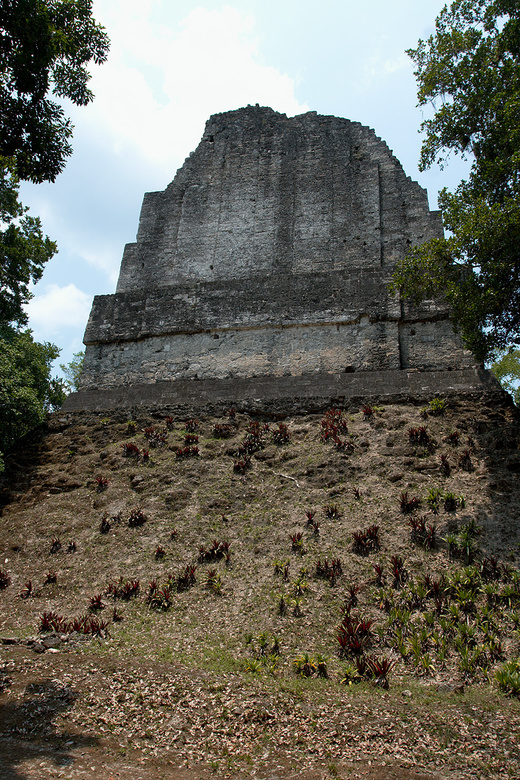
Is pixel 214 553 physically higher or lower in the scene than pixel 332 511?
lower

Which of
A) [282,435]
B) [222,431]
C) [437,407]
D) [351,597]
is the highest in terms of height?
[437,407]

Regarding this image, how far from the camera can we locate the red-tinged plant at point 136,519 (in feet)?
26.9

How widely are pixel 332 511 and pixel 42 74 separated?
780 cm

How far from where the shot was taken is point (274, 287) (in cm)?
1208

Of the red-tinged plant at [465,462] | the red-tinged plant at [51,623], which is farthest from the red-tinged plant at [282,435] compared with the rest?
the red-tinged plant at [51,623]

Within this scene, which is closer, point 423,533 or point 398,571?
point 398,571

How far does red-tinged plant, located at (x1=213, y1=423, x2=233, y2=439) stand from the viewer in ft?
32.4

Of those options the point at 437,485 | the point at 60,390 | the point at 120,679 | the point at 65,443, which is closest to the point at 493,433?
the point at 437,485

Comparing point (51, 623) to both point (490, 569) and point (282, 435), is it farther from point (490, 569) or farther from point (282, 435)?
point (490, 569)

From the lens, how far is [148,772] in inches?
159

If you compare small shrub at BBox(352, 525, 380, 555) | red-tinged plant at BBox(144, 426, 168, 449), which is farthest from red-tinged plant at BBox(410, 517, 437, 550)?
red-tinged plant at BBox(144, 426, 168, 449)

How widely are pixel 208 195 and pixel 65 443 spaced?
739 cm

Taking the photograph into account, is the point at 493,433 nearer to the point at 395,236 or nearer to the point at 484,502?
the point at 484,502

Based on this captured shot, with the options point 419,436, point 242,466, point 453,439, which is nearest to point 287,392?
point 242,466
